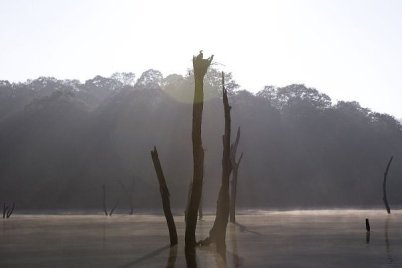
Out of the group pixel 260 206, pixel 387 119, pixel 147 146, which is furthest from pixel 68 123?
pixel 387 119

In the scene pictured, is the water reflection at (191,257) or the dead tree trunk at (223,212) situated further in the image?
the dead tree trunk at (223,212)

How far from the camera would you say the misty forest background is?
87875 mm

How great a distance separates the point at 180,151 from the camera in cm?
9175

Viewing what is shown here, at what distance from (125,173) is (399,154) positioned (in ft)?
162

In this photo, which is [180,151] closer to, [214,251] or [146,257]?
[214,251]

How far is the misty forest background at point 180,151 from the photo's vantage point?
3460 inches

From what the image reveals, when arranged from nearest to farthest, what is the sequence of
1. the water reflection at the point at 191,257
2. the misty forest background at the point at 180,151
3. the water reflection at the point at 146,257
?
the water reflection at the point at 191,257 → the water reflection at the point at 146,257 → the misty forest background at the point at 180,151

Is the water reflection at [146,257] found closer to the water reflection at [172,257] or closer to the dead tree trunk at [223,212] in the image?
the water reflection at [172,257]

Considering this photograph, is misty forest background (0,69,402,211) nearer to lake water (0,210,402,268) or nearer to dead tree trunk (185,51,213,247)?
lake water (0,210,402,268)

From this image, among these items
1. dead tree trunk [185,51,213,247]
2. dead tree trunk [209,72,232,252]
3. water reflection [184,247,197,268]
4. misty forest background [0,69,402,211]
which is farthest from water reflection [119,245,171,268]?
misty forest background [0,69,402,211]

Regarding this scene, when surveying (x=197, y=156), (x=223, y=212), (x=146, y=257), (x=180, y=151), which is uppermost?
(x=180, y=151)

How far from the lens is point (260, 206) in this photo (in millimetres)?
87062

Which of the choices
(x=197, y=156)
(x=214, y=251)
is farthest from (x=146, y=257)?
(x=197, y=156)

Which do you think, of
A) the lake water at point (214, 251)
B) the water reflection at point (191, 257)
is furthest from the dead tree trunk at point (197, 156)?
the lake water at point (214, 251)
